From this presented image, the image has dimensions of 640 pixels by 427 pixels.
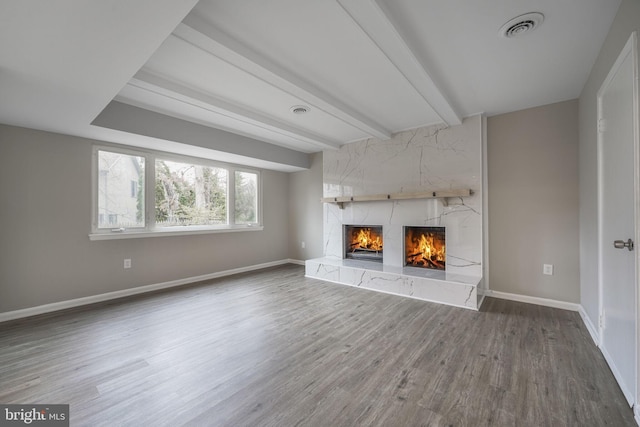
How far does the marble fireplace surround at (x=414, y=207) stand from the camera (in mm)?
3559

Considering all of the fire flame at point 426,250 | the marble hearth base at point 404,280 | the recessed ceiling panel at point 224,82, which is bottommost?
the marble hearth base at point 404,280

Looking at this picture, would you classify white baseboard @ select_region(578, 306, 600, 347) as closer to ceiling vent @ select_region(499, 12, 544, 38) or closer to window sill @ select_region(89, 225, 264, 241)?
ceiling vent @ select_region(499, 12, 544, 38)

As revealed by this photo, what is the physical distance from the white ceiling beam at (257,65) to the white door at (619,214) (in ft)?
7.45

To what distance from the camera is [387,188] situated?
173 inches

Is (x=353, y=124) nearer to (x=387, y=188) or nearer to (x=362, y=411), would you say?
(x=387, y=188)

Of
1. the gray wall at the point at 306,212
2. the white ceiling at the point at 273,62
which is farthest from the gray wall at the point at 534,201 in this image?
the gray wall at the point at 306,212

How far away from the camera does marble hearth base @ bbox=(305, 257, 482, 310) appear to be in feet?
10.6

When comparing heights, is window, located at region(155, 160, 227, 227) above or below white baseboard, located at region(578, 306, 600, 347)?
above

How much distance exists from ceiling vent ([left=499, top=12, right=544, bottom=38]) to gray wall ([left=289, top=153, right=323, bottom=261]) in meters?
3.89

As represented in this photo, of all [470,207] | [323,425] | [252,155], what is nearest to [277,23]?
[323,425]

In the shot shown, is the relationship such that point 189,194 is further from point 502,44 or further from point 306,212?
point 502,44

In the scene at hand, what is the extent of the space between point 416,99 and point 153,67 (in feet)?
8.92

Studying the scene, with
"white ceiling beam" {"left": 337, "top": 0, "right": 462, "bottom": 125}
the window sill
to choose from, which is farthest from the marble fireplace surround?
the window sill

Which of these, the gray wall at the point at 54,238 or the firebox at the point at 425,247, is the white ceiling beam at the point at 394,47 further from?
the gray wall at the point at 54,238
